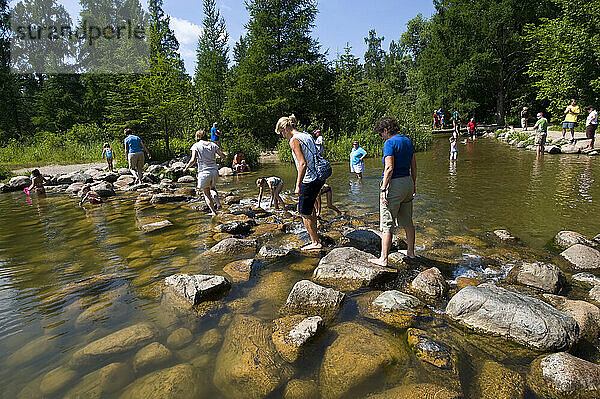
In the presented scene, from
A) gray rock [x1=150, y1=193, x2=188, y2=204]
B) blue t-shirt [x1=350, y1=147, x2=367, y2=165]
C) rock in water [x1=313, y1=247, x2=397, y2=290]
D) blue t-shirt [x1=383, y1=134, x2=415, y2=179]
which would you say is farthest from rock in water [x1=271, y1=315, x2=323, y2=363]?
blue t-shirt [x1=350, y1=147, x2=367, y2=165]

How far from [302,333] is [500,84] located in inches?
1767

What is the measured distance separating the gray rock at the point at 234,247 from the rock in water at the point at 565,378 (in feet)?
15.3

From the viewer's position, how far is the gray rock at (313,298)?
4184 millimetres

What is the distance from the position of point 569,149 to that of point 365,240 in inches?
714

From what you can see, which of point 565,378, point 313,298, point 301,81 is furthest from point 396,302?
point 301,81

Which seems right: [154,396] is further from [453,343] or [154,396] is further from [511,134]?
[511,134]

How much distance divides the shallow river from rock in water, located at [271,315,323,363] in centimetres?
15

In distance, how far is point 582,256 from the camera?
208 inches

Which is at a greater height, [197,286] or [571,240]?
[571,240]

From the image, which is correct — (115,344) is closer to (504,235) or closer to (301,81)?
(504,235)

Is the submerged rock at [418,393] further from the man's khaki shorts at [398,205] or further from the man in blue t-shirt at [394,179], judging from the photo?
the man's khaki shorts at [398,205]

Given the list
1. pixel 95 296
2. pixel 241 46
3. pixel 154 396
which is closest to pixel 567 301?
pixel 154 396

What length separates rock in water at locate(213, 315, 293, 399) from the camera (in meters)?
2.96

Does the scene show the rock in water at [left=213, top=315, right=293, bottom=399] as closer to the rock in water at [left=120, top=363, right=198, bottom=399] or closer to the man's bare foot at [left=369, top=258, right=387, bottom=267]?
the rock in water at [left=120, top=363, right=198, bottom=399]
